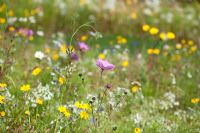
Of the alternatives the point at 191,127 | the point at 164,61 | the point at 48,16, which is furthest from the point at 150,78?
the point at 48,16

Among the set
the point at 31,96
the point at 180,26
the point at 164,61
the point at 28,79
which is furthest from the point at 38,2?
the point at 31,96

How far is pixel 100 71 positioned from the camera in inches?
226

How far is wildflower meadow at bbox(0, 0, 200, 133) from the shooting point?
384 cm

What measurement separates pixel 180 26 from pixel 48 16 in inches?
102

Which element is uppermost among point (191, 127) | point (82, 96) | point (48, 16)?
point (48, 16)

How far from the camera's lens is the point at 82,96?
4965mm

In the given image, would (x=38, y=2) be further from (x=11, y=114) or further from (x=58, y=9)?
(x=11, y=114)

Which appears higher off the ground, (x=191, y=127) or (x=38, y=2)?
(x=38, y=2)

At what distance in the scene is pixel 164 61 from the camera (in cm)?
660

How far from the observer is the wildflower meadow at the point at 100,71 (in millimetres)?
3838

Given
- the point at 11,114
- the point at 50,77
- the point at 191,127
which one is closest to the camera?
the point at 11,114

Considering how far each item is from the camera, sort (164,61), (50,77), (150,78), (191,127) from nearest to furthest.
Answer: (191,127) → (50,77) → (150,78) → (164,61)

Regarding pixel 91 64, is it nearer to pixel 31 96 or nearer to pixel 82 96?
pixel 82 96

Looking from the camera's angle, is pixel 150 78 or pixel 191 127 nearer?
pixel 191 127
